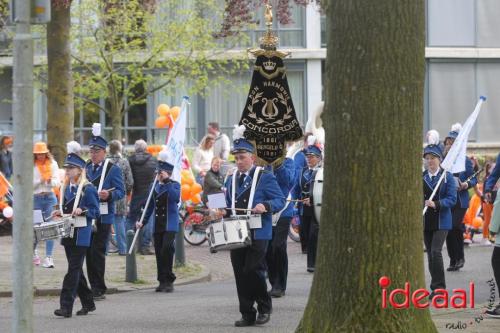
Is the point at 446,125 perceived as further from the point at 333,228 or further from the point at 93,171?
the point at 333,228

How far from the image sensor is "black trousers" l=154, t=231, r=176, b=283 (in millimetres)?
15784

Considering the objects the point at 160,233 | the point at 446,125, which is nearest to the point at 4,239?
the point at 160,233

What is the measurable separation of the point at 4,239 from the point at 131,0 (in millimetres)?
11518

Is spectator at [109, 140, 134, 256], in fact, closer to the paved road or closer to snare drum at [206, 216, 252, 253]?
the paved road

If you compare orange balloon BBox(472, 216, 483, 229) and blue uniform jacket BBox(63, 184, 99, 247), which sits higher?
blue uniform jacket BBox(63, 184, 99, 247)

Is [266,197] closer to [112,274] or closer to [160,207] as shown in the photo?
[160,207]

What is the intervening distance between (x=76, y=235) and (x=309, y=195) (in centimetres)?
508

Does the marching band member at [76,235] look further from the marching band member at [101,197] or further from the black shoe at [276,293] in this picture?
the black shoe at [276,293]

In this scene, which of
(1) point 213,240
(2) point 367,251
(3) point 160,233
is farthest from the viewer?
(3) point 160,233

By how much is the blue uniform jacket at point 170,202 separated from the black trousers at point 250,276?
11.8 feet

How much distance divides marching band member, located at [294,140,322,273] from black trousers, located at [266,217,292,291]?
7.22ft

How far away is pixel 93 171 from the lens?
15.1m

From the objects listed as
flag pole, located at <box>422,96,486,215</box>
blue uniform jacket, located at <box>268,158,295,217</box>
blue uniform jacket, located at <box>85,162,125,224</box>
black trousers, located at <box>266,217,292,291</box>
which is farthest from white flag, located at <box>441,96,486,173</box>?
blue uniform jacket, located at <box>85,162,125,224</box>

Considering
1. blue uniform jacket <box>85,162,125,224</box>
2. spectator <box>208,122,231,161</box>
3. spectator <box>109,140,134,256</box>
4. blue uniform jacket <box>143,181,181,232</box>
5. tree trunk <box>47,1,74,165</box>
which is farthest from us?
spectator <box>208,122,231,161</box>
